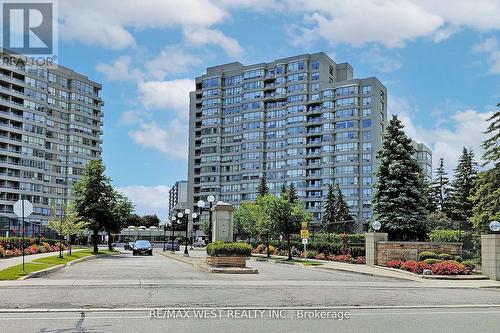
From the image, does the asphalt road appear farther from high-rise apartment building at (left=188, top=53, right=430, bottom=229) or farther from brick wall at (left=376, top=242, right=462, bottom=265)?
high-rise apartment building at (left=188, top=53, right=430, bottom=229)

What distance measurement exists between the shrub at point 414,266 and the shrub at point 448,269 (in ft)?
2.14

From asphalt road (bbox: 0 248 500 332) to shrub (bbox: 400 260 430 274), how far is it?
18.7 ft

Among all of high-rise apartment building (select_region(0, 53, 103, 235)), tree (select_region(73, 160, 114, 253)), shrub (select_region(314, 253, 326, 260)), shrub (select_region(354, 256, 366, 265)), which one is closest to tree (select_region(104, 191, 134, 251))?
tree (select_region(73, 160, 114, 253))

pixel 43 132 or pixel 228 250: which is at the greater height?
pixel 43 132

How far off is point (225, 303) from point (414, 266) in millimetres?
16128

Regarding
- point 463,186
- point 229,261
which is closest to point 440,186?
point 463,186

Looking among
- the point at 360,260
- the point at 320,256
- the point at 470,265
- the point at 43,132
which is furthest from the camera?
the point at 43,132

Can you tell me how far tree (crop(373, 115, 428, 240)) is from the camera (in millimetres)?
39875

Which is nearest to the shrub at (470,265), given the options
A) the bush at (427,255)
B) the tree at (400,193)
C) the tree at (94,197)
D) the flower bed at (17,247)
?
the bush at (427,255)

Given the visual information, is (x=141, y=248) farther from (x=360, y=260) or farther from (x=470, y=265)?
(x=470, y=265)

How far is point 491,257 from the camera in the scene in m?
25.2

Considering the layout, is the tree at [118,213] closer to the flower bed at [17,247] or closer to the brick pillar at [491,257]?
the flower bed at [17,247]

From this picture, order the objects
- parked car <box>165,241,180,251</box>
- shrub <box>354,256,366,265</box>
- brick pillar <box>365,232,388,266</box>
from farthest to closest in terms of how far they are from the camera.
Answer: parked car <box>165,241,180,251</box>, shrub <box>354,256,366,265</box>, brick pillar <box>365,232,388,266</box>

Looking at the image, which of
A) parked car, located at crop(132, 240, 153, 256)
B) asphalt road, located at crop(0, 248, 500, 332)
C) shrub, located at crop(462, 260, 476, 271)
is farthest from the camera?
parked car, located at crop(132, 240, 153, 256)
